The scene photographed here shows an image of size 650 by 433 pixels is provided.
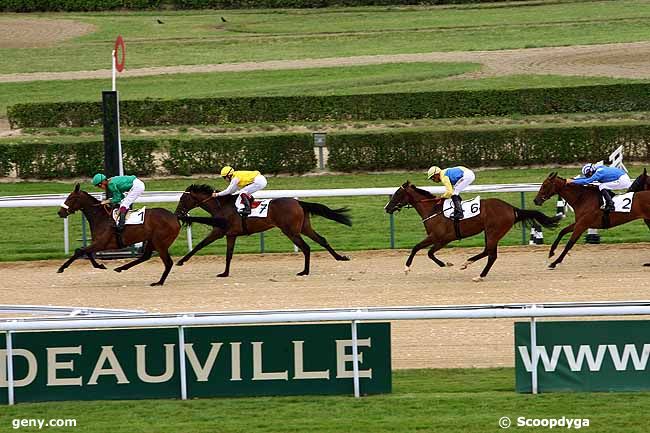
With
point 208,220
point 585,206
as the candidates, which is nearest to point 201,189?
point 208,220

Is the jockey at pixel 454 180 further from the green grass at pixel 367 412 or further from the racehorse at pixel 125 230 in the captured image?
the green grass at pixel 367 412

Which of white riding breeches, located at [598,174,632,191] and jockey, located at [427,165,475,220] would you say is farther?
white riding breeches, located at [598,174,632,191]

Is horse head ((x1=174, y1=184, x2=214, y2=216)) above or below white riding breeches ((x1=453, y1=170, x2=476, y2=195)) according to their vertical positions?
below

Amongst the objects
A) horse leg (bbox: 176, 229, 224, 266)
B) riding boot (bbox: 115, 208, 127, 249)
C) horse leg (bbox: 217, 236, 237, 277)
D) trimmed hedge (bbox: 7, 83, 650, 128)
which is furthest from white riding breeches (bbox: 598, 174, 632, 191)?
trimmed hedge (bbox: 7, 83, 650, 128)

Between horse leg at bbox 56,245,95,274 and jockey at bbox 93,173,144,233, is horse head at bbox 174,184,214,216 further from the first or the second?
horse leg at bbox 56,245,95,274

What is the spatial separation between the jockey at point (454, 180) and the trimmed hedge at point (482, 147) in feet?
24.5

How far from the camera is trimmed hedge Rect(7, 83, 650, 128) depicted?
26.2 metres

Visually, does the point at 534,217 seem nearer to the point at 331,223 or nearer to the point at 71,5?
the point at 331,223

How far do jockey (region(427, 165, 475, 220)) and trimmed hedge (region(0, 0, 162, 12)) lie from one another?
31.1 m

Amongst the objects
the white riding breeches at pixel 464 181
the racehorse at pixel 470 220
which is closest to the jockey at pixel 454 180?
the white riding breeches at pixel 464 181

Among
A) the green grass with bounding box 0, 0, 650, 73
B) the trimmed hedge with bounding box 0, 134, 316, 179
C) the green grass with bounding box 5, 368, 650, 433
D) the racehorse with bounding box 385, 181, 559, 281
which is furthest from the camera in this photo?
the green grass with bounding box 0, 0, 650, 73

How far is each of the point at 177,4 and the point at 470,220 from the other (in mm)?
31511

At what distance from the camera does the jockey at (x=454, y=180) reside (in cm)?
1411

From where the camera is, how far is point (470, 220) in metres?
14.1
